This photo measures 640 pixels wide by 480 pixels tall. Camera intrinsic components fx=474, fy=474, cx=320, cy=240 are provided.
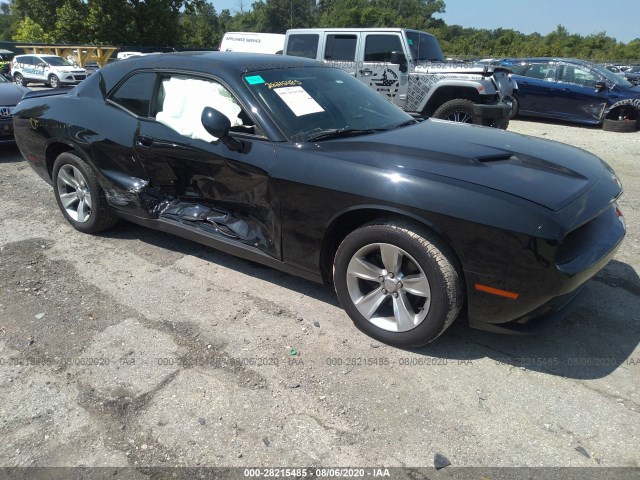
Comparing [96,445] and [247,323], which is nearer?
[96,445]

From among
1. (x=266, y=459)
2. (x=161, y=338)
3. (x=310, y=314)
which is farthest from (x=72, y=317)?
(x=266, y=459)

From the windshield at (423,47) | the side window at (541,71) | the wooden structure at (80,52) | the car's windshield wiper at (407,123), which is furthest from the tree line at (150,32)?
the car's windshield wiper at (407,123)

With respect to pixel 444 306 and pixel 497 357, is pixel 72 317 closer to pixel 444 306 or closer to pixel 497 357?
pixel 444 306

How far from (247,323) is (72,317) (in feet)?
3.87

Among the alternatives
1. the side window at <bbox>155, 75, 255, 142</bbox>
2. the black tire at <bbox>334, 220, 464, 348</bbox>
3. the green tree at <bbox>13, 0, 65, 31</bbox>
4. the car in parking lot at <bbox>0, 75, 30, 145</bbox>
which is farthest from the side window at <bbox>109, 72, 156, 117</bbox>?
the green tree at <bbox>13, 0, 65, 31</bbox>

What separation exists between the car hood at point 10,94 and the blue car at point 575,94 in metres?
10.8

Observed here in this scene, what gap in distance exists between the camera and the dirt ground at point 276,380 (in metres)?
2.11

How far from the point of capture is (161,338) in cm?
292

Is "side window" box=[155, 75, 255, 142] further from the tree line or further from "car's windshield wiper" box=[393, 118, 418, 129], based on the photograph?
the tree line

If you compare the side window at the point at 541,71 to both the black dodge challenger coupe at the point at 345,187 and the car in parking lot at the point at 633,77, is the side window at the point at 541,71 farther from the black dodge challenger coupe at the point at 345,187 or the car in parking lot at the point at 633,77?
the black dodge challenger coupe at the point at 345,187

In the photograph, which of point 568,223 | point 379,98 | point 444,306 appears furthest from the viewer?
point 379,98

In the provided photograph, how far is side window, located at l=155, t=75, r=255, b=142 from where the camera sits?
325 centimetres

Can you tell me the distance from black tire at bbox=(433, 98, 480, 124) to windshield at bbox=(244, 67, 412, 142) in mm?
4333

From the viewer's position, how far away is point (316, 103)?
3.32 metres
